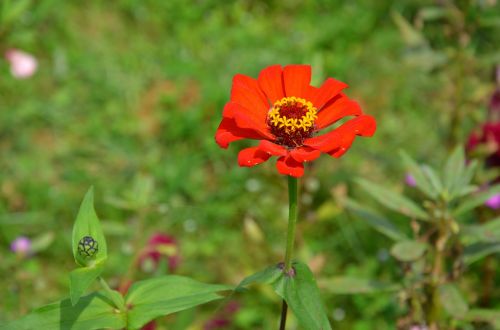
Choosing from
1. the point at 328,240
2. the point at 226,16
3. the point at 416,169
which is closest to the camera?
the point at 416,169

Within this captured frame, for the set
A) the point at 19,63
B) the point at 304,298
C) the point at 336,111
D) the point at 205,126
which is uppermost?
the point at 19,63

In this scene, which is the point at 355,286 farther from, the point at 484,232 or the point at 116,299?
the point at 116,299

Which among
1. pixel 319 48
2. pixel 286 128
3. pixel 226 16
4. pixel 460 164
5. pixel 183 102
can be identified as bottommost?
pixel 286 128

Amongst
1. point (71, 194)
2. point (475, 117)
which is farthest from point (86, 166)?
point (475, 117)

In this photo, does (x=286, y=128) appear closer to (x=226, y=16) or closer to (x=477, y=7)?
(x=477, y=7)

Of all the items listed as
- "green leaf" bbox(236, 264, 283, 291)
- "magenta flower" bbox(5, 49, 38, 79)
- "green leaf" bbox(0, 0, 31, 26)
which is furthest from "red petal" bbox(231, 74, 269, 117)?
"magenta flower" bbox(5, 49, 38, 79)

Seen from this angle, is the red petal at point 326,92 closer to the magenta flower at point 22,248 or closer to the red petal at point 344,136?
the red petal at point 344,136

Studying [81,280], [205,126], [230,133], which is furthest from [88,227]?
[205,126]
